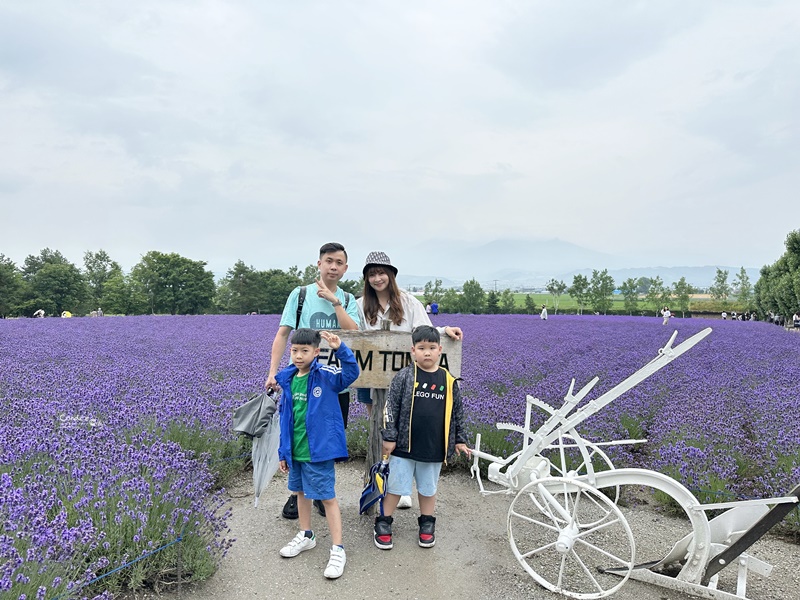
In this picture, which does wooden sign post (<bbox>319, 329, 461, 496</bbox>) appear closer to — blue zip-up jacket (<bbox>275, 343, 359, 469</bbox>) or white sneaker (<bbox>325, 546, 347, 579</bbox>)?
blue zip-up jacket (<bbox>275, 343, 359, 469</bbox>)

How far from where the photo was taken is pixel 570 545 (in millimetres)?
2543

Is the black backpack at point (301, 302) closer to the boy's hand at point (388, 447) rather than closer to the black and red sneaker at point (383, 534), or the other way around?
the boy's hand at point (388, 447)

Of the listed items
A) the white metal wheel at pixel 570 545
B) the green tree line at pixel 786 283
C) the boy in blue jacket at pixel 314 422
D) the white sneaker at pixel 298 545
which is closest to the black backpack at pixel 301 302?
the boy in blue jacket at pixel 314 422

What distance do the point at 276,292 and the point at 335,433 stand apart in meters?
39.0

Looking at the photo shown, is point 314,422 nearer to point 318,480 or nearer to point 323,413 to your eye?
point 323,413

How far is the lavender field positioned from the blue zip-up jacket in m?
→ 0.63

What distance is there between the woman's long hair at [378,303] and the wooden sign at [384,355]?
15 cm

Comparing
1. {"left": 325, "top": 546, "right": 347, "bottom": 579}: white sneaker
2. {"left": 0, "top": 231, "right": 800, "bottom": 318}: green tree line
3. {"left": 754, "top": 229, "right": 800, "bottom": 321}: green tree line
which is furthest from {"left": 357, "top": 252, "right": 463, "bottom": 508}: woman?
{"left": 754, "top": 229, "right": 800, "bottom": 321}: green tree line

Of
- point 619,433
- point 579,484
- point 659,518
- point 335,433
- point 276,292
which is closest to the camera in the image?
point 579,484

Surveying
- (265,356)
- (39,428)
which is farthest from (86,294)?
(39,428)

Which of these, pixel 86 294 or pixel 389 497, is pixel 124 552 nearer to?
pixel 389 497

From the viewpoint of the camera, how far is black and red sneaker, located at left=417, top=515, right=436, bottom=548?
123 inches

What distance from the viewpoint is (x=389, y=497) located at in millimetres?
3189

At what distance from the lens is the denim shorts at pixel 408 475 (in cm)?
310
